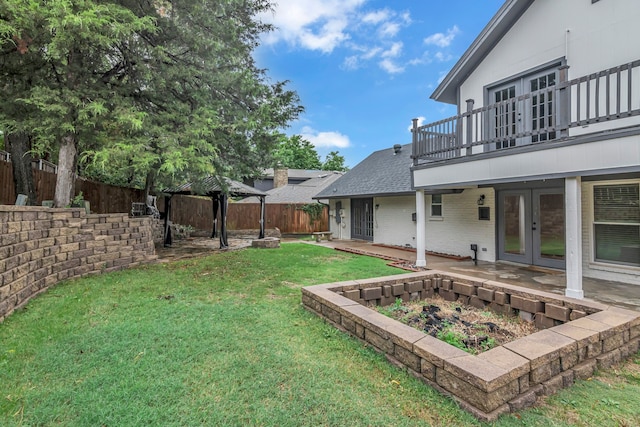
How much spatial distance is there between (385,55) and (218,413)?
19.8m

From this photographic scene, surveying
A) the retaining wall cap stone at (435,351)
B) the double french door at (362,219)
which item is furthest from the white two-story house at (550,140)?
the double french door at (362,219)

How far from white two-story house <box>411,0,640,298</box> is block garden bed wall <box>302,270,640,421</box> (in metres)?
1.69

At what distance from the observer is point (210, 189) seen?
11.2 meters

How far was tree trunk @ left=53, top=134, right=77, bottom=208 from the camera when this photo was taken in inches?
289

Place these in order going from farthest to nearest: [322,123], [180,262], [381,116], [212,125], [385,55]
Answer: [322,123]
[381,116]
[385,55]
[180,262]
[212,125]

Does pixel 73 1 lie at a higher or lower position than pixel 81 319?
higher

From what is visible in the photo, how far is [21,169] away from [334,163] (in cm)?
3997

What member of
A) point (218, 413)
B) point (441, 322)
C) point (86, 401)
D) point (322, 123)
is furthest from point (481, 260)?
point (322, 123)

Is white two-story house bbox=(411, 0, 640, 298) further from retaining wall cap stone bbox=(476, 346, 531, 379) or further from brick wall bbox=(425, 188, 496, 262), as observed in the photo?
retaining wall cap stone bbox=(476, 346, 531, 379)

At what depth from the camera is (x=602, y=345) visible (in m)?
3.27

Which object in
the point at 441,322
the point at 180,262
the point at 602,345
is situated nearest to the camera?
the point at 602,345

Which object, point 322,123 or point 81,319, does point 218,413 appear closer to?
point 81,319

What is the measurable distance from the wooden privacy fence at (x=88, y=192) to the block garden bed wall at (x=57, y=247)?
2322mm

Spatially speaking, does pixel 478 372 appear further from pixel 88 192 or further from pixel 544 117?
pixel 88 192
